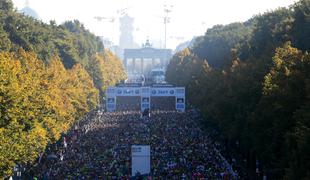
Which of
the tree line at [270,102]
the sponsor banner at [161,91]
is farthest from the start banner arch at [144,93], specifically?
the tree line at [270,102]

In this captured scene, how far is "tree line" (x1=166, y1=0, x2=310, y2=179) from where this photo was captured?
3431 centimetres

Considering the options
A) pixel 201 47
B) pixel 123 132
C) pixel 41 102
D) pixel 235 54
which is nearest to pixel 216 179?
pixel 41 102

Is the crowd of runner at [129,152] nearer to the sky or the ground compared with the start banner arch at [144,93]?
nearer to the ground

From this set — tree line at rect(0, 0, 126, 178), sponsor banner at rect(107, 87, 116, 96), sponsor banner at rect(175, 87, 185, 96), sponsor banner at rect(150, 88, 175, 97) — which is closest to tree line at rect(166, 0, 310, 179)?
sponsor banner at rect(175, 87, 185, 96)

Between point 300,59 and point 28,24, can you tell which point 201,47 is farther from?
point 300,59

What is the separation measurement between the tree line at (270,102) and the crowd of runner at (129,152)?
2.34 meters

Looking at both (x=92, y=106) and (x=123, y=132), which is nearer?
(x=123, y=132)

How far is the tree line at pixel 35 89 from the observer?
41750 mm

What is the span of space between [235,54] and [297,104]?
4822 centimetres

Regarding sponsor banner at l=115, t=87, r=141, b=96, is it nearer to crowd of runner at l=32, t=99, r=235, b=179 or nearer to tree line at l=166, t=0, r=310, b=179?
tree line at l=166, t=0, r=310, b=179

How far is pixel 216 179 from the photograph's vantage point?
4159cm

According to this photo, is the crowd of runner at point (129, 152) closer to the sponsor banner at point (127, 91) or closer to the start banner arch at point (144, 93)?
the start banner arch at point (144, 93)

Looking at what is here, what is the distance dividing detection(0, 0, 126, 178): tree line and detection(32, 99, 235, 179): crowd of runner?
165 cm

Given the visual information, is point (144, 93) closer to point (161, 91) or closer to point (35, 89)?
point (161, 91)
